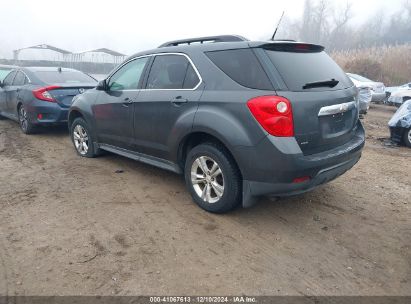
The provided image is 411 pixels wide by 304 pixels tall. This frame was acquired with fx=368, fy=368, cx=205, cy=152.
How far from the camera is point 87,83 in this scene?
784cm

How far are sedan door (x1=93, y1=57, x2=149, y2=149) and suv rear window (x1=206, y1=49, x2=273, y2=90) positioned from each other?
133 cm

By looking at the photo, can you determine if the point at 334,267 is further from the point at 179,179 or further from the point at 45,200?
the point at 45,200

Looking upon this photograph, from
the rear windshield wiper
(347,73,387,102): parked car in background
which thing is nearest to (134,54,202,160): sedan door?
the rear windshield wiper

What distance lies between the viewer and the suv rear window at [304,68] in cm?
344

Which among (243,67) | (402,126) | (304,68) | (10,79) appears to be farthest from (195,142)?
(10,79)

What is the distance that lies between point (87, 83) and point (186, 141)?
4.60m

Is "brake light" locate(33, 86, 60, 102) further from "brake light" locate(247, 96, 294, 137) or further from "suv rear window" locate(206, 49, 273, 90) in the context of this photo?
"brake light" locate(247, 96, 294, 137)

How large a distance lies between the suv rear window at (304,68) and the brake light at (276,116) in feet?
0.73

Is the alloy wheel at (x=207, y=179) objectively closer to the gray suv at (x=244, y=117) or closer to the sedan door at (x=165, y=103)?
the gray suv at (x=244, y=117)

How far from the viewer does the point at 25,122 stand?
7.80m

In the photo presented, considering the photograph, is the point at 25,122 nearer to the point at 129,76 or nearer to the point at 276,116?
the point at 129,76

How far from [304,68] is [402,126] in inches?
184

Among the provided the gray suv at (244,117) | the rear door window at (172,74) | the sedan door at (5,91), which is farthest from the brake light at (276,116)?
the sedan door at (5,91)

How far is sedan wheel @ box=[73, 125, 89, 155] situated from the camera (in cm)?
601
